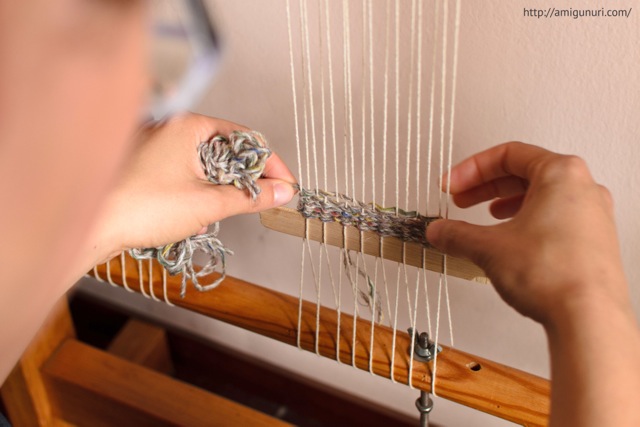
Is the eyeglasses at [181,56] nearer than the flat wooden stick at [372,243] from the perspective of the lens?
Yes

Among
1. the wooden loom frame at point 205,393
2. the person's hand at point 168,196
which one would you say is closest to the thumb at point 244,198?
the person's hand at point 168,196

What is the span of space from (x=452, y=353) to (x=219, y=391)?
0.81 meters

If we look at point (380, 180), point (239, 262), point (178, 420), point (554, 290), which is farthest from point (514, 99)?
point (178, 420)

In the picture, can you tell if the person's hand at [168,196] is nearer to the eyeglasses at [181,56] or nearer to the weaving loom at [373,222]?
the weaving loom at [373,222]

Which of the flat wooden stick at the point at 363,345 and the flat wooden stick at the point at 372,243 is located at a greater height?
the flat wooden stick at the point at 372,243

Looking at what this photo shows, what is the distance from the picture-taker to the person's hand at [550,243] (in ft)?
1.71

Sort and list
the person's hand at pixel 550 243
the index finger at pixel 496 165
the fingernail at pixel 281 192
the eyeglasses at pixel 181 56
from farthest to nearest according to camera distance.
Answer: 1. the fingernail at pixel 281 192
2. the index finger at pixel 496 165
3. the person's hand at pixel 550 243
4. the eyeglasses at pixel 181 56

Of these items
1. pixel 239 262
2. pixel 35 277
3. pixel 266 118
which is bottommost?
pixel 239 262

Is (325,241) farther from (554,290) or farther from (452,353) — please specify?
(554,290)

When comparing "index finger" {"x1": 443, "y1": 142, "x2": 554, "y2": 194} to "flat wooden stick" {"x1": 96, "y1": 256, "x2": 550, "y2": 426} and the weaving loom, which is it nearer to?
the weaving loom

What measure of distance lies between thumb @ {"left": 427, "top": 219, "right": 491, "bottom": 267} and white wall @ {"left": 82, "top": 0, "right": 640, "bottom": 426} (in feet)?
0.67

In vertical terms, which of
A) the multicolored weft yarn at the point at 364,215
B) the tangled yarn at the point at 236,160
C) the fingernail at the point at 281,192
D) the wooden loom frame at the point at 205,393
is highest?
the tangled yarn at the point at 236,160

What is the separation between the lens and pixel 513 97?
30.9 inches

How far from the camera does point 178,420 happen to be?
43.6 inches
